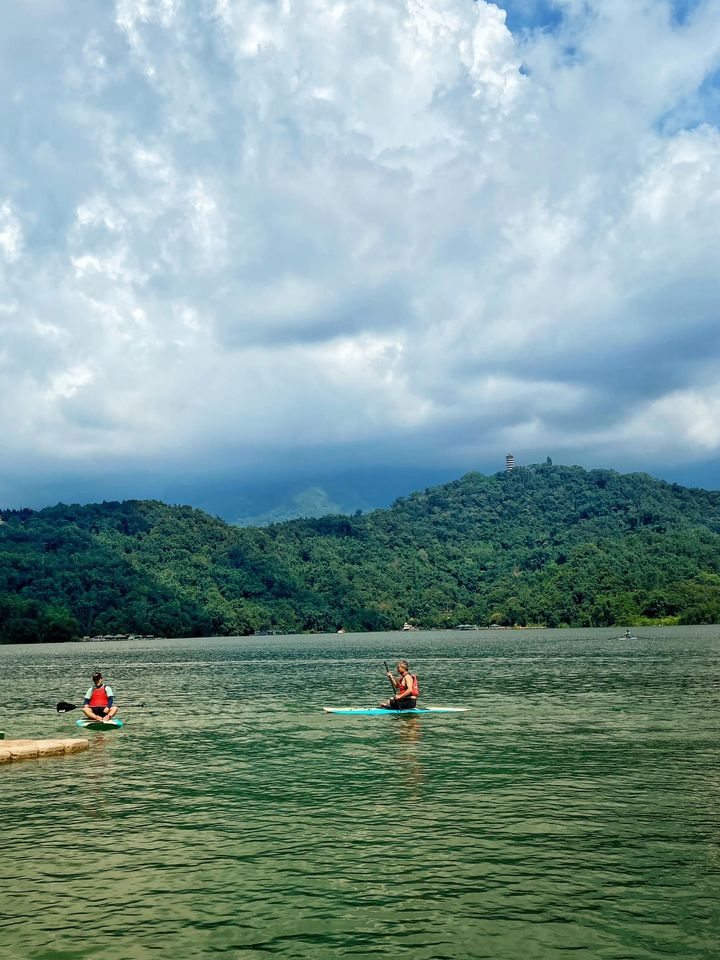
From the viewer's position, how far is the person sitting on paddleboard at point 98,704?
4631 cm

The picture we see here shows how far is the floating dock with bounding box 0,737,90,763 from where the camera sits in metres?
36.2

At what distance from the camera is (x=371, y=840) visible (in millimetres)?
22516

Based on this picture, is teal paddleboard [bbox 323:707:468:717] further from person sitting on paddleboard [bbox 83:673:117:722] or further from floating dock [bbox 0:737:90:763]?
floating dock [bbox 0:737:90:763]

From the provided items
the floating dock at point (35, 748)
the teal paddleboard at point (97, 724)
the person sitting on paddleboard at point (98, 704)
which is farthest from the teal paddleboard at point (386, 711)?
the floating dock at point (35, 748)

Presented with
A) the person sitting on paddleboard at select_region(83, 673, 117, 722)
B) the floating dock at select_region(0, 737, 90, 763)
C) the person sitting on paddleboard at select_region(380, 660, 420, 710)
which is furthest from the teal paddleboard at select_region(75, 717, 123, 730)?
the person sitting on paddleboard at select_region(380, 660, 420, 710)

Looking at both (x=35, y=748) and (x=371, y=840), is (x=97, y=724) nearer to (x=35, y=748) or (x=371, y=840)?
(x=35, y=748)

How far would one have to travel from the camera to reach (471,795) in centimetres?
2780

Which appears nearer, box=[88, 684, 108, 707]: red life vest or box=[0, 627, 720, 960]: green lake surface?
box=[0, 627, 720, 960]: green lake surface

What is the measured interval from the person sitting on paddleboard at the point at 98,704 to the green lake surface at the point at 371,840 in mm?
1405

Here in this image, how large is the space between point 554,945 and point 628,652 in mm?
116538

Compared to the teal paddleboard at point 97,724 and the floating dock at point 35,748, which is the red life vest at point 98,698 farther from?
the floating dock at point 35,748

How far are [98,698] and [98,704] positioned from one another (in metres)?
0.35

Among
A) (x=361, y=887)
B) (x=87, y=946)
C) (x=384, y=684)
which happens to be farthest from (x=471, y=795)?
(x=384, y=684)

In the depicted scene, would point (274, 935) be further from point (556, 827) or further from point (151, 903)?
point (556, 827)
